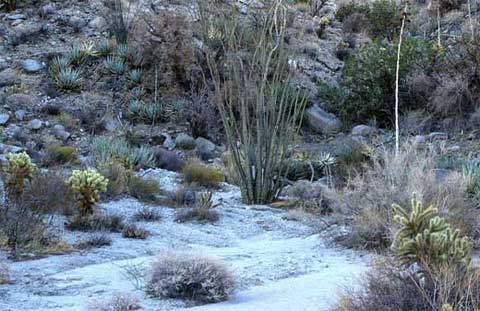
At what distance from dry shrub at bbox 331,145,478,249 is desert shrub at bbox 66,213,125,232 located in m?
2.97

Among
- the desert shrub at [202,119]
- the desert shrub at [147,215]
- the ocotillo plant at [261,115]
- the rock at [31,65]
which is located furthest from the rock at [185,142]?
the desert shrub at [147,215]

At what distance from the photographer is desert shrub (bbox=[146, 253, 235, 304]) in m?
7.70

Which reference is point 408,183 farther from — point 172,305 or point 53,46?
point 53,46

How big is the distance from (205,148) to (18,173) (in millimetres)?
9839

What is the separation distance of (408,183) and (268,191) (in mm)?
5115

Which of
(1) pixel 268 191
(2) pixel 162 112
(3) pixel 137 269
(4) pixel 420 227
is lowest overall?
(2) pixel 162 112

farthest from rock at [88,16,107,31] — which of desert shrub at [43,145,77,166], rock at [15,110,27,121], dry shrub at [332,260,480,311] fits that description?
dry shrub at [332,260,480,311]

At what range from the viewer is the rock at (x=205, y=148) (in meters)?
20.8

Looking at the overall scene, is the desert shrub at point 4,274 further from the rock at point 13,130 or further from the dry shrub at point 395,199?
the rock at point 13,130

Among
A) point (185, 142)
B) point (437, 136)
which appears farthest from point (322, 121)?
point (185, 142)

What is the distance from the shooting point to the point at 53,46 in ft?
83.3

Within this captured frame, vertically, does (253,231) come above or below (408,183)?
below

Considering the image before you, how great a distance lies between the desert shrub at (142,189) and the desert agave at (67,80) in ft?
29.4

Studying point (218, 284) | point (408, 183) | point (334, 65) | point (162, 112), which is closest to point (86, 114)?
point (162, 112)
